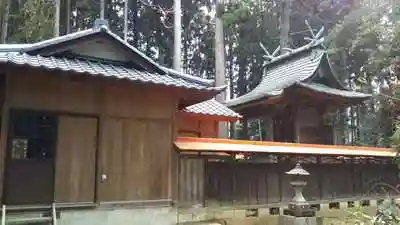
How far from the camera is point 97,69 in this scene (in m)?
7.22

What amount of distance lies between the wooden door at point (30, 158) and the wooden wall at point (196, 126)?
504 cm

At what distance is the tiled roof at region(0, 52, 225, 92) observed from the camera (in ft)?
21.1

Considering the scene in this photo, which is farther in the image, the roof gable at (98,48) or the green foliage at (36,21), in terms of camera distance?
the green foliage at (36,21)

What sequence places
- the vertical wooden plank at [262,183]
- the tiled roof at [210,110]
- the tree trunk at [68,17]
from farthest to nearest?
1. the tree trunk at [68,17]
2. the tiled roof at [210,110]
3. the vertical wooden plank at [262,183]

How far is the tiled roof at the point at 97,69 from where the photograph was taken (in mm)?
6441

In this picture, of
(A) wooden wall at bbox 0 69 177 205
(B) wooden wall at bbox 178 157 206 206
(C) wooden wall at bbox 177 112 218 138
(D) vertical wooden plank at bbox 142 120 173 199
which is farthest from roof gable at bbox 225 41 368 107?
(A) wooden wall at bbox 0 69 177 205

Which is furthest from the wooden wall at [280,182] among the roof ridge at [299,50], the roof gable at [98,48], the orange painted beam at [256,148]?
the roof ridge at [299,50]

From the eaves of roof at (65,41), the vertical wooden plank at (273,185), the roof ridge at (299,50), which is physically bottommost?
the vertical wooden plank at (273,185)

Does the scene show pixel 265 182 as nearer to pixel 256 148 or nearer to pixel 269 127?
pixel 256 148

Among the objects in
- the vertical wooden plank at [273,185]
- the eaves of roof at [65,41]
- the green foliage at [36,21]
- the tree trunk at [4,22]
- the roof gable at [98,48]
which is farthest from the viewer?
the tree trunk at [4,22]

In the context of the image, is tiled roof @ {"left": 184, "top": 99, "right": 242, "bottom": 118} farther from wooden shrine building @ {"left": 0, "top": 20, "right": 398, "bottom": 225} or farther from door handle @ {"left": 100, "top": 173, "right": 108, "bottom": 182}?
door handle @ {"left": 100, "top": 173, "right": 108, "bottom": 182}

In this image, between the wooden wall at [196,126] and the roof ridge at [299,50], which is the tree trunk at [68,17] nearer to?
the roof ridge at [299,50]

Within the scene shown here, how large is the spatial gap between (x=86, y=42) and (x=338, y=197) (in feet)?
24.9

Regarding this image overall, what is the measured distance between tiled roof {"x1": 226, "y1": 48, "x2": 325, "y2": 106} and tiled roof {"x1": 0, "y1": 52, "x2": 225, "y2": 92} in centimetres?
562
